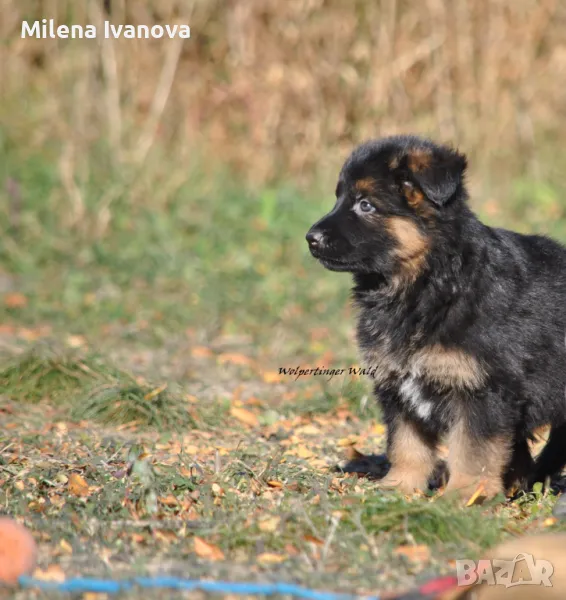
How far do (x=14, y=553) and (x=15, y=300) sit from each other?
521 cm

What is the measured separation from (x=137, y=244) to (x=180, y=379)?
294 centimetres

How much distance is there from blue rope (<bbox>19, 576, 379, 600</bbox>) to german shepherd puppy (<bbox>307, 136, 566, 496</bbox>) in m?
1.23

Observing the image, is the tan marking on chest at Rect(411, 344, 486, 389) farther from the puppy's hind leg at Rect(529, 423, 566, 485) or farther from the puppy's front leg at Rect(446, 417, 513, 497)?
the puppy's hind leg at Rect(529, 423, 566, 485)

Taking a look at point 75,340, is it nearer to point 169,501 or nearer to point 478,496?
point 169,501

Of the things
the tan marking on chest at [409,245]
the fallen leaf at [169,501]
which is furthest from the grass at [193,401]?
the tan marking on chest at [409,245]

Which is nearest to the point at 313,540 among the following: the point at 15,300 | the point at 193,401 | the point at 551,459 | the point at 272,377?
the point at 551,459

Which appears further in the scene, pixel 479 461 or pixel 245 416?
pixel 245 416

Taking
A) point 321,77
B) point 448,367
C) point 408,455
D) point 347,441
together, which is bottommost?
point 347,441

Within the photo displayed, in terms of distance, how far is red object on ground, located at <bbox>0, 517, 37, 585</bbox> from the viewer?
122 inches

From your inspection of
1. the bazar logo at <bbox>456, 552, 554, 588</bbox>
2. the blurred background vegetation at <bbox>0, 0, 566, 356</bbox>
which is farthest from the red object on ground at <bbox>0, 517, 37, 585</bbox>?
the blurred background vegetation at <bbox>0, 0, 566, 356</bbox>

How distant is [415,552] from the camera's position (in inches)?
133

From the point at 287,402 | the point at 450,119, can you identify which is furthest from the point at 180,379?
the point at 450,119

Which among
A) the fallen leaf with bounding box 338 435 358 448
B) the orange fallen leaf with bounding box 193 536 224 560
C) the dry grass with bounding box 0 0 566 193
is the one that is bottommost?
the fallen leaf with bounding box 338 435 358 448

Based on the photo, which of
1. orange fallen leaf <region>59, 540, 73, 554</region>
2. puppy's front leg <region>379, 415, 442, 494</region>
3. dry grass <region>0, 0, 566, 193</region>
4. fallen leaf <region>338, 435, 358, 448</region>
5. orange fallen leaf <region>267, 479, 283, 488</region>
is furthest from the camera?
dry grass <region>0, 0, 566, 193</region>
